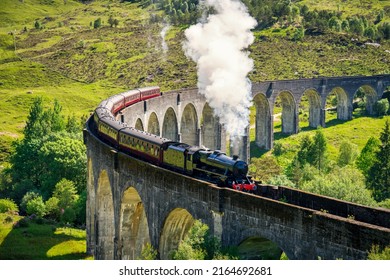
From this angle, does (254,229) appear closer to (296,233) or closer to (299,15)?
(296,233)

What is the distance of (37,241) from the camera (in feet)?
171

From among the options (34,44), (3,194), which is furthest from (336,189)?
(34,44)

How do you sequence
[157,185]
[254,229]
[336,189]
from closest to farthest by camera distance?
[254,229], [157,185], [336,189]

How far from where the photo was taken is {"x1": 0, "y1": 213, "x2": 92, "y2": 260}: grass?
4903 centimetres

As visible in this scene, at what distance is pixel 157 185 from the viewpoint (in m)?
33.5

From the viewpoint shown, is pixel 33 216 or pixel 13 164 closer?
pixel 33 216

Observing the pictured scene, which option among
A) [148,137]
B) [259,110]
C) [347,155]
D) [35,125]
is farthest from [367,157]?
[35,125]

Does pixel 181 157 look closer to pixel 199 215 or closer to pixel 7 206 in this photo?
pixel 199 215

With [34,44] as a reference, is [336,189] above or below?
below

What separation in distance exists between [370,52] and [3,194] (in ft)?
288

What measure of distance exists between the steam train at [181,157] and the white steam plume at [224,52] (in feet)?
68.1

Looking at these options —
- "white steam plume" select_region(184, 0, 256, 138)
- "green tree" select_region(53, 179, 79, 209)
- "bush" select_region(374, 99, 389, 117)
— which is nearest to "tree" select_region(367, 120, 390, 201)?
"white steam plume" select_region(184, 0, 256, 138)

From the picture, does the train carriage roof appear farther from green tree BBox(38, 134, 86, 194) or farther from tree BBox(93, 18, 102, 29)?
tree BBox(93, 18, 102, 29)

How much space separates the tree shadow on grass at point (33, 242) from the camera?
48.6 m
